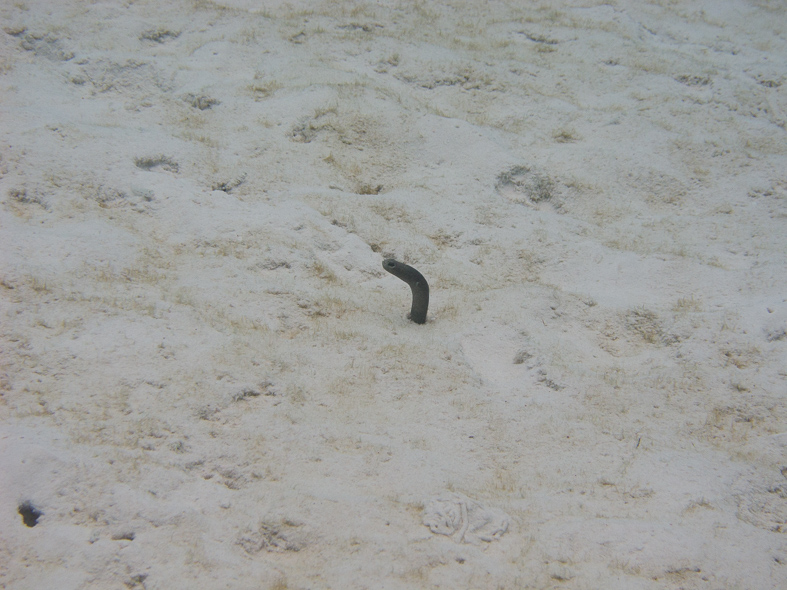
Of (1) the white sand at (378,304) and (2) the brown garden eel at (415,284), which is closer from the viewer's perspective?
(1) the white sand at (378,304)

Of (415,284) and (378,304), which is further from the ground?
(415,284)

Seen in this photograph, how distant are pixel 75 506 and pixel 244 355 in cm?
130

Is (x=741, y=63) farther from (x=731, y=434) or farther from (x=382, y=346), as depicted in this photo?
(x=382, y=346)

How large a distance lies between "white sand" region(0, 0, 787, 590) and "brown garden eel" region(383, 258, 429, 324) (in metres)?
0.20

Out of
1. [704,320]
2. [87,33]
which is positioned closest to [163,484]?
[704,320]

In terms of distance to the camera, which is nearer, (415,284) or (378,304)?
(415,284)

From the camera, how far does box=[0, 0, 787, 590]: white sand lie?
2.65 metres

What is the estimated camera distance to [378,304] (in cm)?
445

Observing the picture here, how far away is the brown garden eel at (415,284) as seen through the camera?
3.94 meters

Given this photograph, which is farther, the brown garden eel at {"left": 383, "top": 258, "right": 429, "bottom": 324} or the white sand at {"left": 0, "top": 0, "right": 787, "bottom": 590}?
the brown garden eel at {"left": 383, "top": 258, "right": 429, "bottom": 324}

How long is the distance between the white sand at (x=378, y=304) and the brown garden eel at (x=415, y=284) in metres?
0.20

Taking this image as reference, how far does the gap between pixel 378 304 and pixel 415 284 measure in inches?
18.8

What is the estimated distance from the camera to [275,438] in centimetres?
314

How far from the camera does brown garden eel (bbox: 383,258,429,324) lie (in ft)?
12.9
